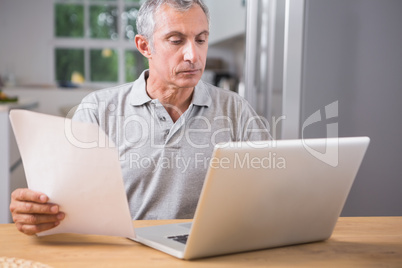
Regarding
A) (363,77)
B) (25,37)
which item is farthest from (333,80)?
(25,37)

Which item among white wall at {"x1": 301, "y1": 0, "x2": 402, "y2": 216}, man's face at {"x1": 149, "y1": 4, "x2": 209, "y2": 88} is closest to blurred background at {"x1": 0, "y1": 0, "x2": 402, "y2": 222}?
white wall at {"x1": 301, "y1": 0, "x2": 402, "y2": 216}

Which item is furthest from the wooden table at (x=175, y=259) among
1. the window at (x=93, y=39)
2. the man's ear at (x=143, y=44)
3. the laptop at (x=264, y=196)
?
the window at (x=93, y=39)

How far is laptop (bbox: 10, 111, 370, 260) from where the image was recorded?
0.88m

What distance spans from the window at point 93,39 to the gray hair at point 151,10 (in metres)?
6.38

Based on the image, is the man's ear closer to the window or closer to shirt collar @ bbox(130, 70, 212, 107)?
shirt collar @ bbox(130, 70, 212, 107)

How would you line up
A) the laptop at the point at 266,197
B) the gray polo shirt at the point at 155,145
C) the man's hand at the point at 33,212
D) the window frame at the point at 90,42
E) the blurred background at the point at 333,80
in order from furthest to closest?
the window frame at the point at 90,42, the blurred background at the point at 333,80, the gray polo shirt at the point at 155,145, the man's hand at the point at 33,212, the laptop at the point at 266,197

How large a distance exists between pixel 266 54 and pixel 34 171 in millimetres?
1904

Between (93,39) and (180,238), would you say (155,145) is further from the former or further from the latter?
(93,39)

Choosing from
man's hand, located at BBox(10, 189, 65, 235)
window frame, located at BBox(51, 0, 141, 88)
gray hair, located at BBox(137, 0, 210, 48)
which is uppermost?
window frame, located at BBox(51, 0, 141, 88)

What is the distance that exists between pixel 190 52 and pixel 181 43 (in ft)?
0.18

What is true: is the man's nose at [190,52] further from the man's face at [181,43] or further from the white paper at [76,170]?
the white paper at [76,170]

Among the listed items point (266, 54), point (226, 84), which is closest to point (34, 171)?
point (266, 54)

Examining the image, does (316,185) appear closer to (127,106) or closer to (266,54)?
(127,106)

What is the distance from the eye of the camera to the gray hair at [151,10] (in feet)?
5.15
